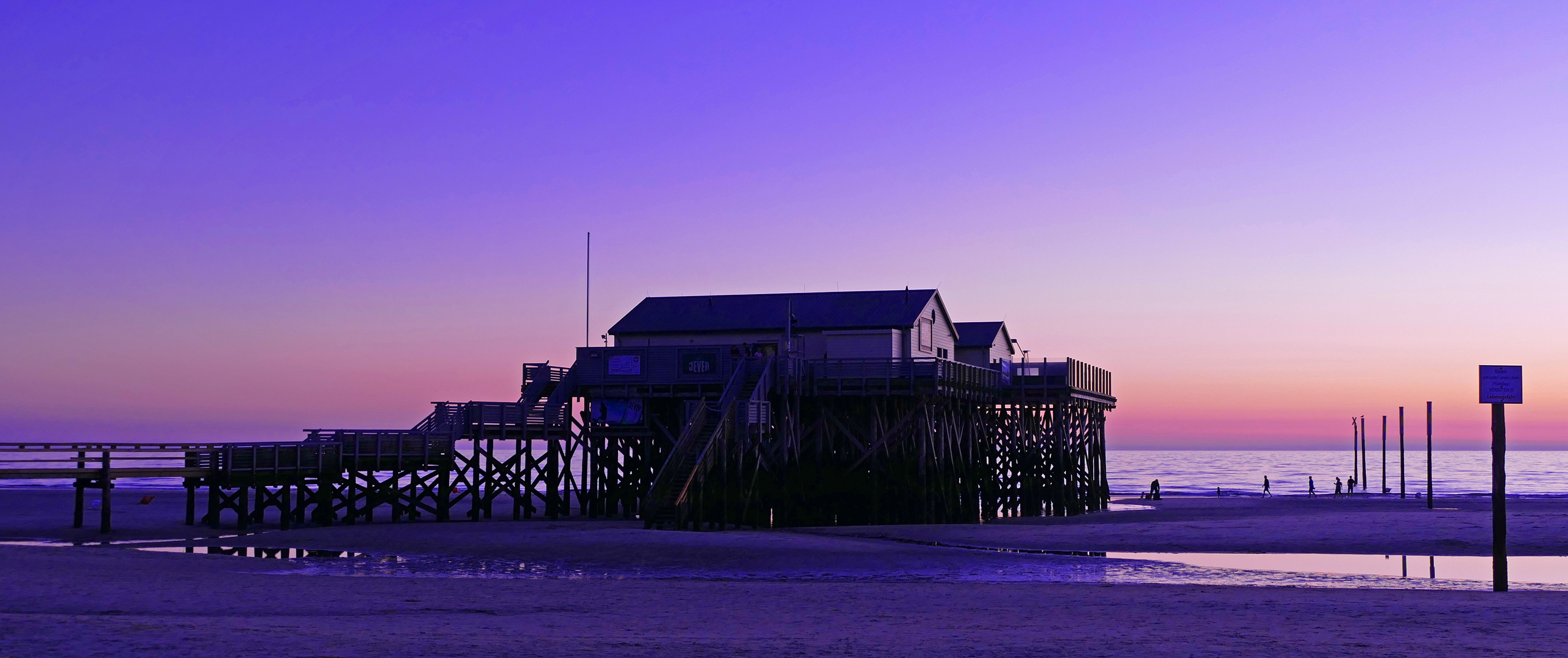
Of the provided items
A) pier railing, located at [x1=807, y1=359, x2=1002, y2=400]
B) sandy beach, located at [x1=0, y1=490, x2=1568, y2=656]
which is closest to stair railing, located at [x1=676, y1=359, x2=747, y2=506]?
pier railing, located at [x1=807, y1=359, x2=1002, y2=400]

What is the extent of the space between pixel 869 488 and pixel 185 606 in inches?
1046

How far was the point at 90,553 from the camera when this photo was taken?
25.2 m

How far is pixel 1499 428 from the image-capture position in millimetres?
18359

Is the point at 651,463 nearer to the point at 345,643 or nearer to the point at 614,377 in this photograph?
the point at 614,377

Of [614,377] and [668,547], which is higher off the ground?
[614,377]

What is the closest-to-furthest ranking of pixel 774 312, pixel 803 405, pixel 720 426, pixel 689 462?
pixel 689 462, pixel 720 426, pixel 803 405, pixel 774 312

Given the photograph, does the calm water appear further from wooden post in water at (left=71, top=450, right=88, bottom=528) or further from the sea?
wooden post in water at (left=71, top=450, right=88, bottom=528)

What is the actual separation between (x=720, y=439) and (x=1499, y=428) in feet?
68.9

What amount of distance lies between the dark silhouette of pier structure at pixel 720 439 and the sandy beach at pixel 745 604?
4005 millimetres

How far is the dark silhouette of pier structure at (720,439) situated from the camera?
35.1 meters

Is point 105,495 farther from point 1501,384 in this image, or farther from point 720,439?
point 1501,384

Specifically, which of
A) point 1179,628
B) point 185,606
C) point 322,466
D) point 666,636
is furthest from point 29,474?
point 1179,628

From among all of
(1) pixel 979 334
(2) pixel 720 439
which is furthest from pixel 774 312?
(1) pixel 979 334

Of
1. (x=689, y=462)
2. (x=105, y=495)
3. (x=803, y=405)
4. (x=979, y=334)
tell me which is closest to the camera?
(x=105, y=495)
